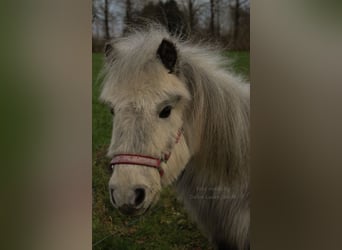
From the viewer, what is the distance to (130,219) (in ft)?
5.99

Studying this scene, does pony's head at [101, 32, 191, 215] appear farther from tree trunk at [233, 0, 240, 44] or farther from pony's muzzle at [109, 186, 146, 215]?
tree trunk at [233, 0, 240, 44]

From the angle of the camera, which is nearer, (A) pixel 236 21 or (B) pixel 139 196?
(B) pixel 139 196

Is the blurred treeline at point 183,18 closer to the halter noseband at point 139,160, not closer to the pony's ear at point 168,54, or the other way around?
the pony's ear at point 168,54

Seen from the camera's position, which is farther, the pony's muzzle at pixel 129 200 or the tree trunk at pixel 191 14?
the tree trunk at pixel 191 14

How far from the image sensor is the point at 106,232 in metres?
1.83

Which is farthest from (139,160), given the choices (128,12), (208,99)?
(128,12)

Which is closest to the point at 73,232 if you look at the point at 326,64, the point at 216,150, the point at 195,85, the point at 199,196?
the point at 199,196

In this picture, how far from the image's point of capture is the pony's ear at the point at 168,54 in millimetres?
1786

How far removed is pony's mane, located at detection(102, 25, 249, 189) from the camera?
181 centimetres

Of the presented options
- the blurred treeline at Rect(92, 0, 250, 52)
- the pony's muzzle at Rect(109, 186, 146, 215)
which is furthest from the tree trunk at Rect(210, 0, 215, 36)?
the pony's muzzle at Rect(109, 186, 146, 215)

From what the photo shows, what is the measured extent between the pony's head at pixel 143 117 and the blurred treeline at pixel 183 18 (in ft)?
0.23

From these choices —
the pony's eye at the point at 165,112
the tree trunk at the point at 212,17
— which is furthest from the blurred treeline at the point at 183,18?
the pony's eye at the point at 165,112

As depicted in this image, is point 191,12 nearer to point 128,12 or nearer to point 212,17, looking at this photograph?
point 212,17

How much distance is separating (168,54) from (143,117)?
12.0 inches
